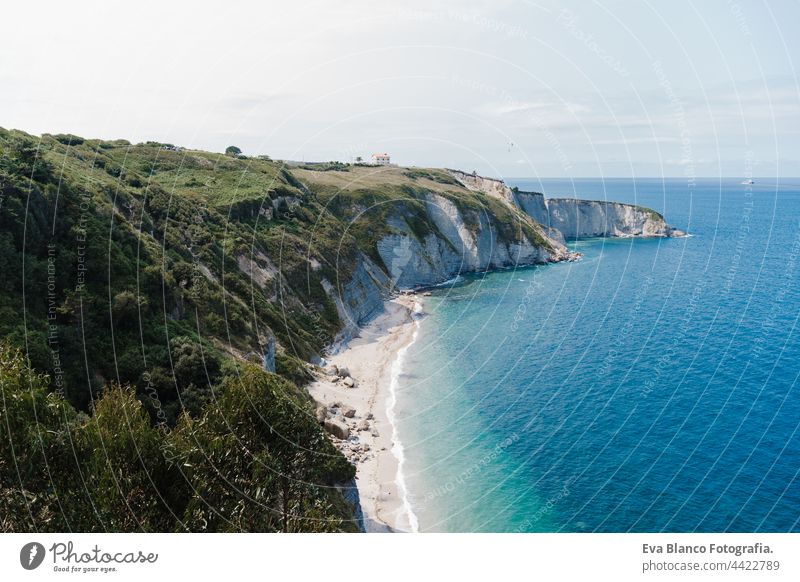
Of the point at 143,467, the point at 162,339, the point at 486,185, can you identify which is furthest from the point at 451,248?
the point at 143,467

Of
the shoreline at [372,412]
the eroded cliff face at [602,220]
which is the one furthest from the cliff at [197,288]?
the eroded cliff face at [602,220]

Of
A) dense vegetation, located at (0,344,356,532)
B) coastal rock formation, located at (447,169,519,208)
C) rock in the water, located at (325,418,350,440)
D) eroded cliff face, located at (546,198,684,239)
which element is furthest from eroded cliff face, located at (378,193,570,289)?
dense vegetation, located at (0,344,356,532)

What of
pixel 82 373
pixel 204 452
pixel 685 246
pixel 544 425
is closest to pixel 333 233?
pixel 544 425

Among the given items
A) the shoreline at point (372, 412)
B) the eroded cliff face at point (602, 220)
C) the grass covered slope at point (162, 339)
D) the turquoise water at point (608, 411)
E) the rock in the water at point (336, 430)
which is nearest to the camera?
the grass covered slope at point (162, 339)

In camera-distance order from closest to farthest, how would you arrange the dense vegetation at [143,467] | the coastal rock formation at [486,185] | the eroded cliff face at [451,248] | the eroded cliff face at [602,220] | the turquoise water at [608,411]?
the dense vegetation at [143,467]
the turquoise water at [608,411]
the eroded cliff face at [451,248]
the coastal rock formation at [486,185]
the eroded cliff face at [602,220]

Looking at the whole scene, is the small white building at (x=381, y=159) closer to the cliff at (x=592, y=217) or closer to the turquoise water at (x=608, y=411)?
the cliff at (x=592, y=217)

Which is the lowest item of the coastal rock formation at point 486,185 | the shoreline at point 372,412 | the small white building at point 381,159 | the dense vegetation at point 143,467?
the shoreline at point 372,412

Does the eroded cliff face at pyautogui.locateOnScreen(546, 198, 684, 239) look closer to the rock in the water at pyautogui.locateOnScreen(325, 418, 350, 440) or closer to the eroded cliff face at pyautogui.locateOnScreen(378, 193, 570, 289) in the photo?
the eroded cliff face at pyautogui.locateOnScreen(378, 193, 570, 289)

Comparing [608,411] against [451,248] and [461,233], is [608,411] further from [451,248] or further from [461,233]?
[461,233]
